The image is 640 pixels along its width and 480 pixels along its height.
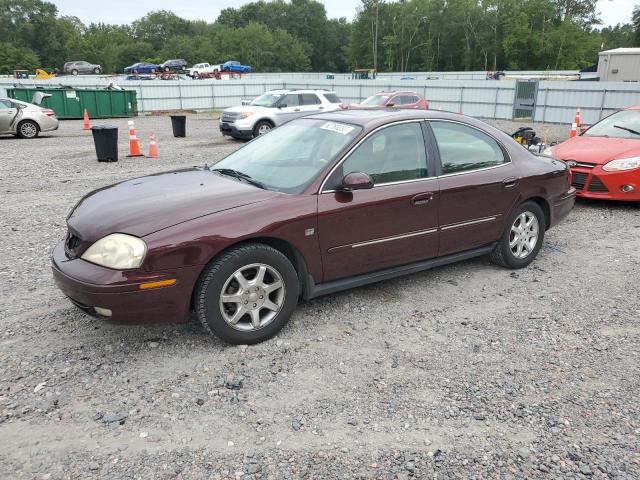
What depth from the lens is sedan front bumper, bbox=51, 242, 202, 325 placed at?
10.7 ft

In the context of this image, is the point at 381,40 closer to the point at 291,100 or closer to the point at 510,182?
the point at 291,100

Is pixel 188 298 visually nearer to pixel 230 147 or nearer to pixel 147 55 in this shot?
pixel 230 147

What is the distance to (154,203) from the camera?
3.70 metres

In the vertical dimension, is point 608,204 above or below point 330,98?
below

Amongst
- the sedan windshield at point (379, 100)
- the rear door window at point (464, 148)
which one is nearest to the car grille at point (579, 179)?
the rear door window at point (464, 148)

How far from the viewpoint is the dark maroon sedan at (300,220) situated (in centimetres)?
337

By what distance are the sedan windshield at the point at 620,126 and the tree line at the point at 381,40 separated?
62.9 meters

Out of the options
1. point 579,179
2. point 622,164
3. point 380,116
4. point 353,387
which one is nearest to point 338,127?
point 380,116

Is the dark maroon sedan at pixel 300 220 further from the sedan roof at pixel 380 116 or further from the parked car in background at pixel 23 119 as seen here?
the parked car in background at pixel 23 119

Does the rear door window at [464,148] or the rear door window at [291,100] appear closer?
the rear door window at [464,148]

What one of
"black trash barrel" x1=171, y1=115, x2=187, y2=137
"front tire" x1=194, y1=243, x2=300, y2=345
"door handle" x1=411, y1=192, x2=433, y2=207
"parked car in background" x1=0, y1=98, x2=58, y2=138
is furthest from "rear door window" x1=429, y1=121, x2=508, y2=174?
"parked car in background" x1=0, y1=98, x2=58, y2=138

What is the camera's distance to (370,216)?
13.5 feet

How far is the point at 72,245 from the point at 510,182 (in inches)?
149

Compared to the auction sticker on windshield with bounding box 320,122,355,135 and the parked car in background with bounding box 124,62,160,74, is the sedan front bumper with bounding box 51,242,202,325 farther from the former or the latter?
the parked car in background with bounding box 124,62,160,74
